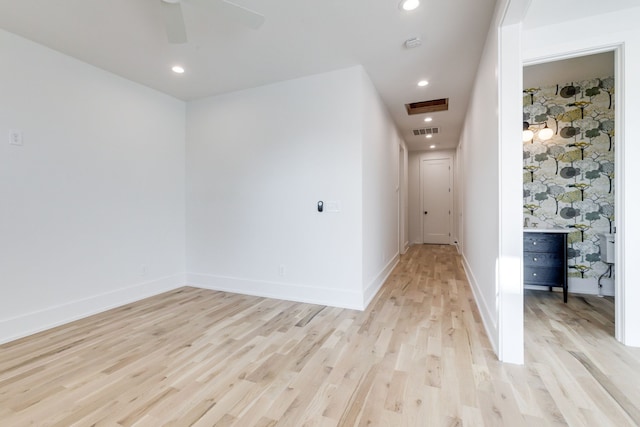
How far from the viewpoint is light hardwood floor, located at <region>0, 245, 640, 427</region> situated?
148cm

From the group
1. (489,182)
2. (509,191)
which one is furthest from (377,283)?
(509,191)

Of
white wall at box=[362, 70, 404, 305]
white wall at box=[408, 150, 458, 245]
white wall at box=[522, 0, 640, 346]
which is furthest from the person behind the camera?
white wall at box=[408, 150, 458, 245]

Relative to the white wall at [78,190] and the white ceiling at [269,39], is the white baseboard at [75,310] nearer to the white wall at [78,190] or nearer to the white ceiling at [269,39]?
the white wall at [78,190]

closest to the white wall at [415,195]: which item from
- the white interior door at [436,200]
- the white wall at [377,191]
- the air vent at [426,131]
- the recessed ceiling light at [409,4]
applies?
the white interior door at [436,200]

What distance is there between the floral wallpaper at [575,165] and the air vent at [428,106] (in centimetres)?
100

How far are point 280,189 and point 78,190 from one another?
206cm

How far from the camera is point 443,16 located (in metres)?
2.21

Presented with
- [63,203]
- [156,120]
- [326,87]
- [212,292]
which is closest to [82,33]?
[156,120]

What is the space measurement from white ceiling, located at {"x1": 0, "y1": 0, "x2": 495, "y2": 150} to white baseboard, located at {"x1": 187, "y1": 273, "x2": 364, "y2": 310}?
2.44 metres

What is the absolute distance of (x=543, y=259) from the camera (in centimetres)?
321

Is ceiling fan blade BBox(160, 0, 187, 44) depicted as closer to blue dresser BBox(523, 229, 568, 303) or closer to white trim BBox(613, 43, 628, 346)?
white trim BBox(613, 43, 628, 346)

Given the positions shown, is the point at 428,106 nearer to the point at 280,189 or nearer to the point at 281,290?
the point at 280,189

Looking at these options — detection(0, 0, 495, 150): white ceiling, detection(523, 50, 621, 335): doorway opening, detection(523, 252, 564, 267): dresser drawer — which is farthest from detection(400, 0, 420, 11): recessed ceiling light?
detection(523, 252, 564, 267): dresser drawer

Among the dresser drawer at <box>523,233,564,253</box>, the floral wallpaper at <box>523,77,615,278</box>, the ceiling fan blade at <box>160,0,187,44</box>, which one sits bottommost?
the dresser drawer at <box>523,233,564,253</box>
